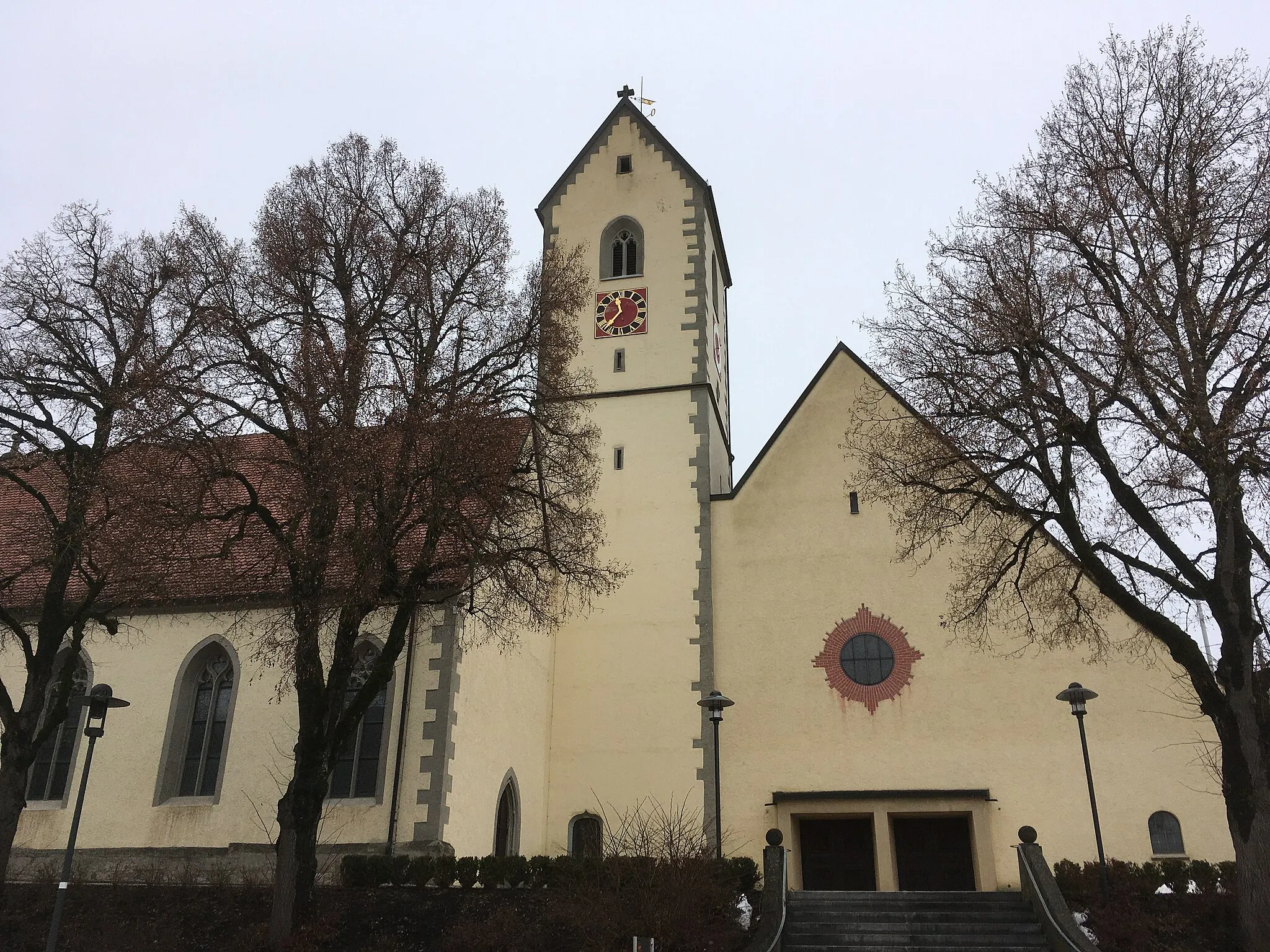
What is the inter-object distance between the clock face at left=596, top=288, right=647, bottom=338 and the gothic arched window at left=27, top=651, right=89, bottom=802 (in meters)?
12.8

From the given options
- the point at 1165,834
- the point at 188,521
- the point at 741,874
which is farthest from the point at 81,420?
the point at 1165,834

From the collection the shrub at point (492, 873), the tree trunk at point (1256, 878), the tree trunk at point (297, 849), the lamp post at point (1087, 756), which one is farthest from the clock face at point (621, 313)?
the tree trunk at point (1256, 878)

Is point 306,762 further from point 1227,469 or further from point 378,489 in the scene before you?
point 1227,469

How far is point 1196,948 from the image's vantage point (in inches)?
496

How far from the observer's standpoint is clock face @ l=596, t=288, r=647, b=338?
82.2ft

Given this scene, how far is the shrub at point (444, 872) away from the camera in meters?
15.2

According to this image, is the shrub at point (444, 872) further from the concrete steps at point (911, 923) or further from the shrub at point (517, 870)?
the concrete steps at point (911, 923)

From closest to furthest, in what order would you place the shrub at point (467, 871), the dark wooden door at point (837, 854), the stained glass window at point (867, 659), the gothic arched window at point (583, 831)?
the shrub at point (467, 871), the dark wooden door at point (837, 854), the stained glass window at point (867, 659), the gothic arched window at point (583, 831)

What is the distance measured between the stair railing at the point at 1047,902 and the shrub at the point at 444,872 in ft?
25.9

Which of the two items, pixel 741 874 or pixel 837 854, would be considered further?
pixel 837 854

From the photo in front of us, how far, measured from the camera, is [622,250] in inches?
1043

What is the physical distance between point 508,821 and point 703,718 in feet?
13.6

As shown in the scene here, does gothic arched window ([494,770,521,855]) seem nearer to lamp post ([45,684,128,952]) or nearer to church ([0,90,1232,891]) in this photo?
church ([0,90,1232,891])

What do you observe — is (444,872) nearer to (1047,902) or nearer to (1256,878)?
(1047,902)
